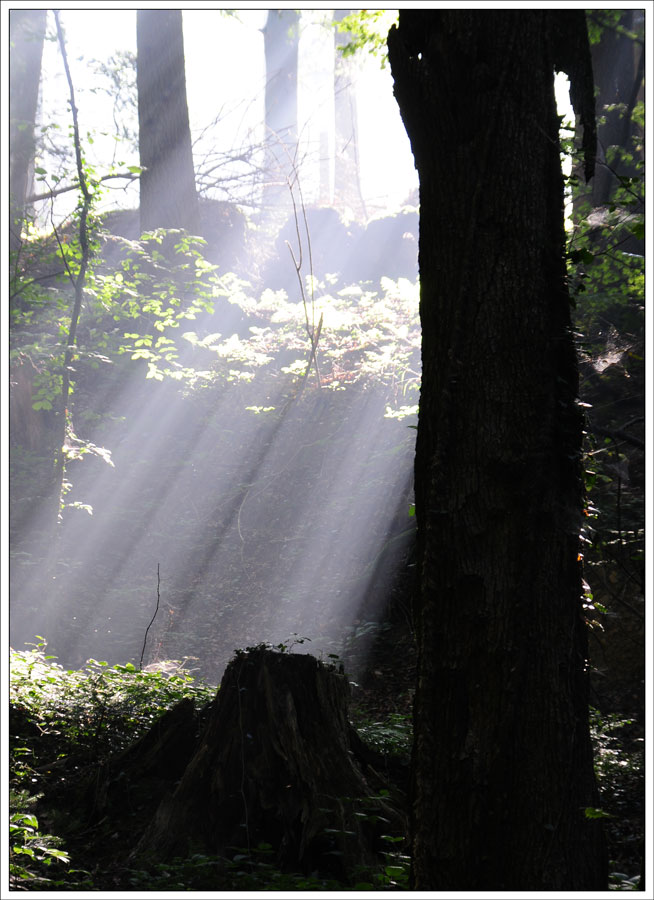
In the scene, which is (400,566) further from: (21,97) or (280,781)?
(21,97)

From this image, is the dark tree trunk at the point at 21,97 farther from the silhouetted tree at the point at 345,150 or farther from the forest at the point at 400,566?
the silhouetted tree at the point at 345,150

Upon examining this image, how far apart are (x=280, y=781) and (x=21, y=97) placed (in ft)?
48.7

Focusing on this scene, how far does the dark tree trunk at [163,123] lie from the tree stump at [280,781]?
10.5m

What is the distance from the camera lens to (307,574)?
9.23 meters

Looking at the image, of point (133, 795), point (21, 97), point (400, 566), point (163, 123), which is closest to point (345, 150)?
point (163, 123)

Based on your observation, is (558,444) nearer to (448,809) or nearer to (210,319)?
(448,809)

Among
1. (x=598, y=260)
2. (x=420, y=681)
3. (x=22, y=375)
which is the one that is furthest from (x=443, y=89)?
(x=22, y=375)

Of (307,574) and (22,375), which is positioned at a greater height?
(22,375)

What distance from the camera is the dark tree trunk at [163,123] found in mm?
12258

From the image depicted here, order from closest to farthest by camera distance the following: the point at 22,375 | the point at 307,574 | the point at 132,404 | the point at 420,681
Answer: the point at 420,681 < the point at 307,574 < the point at 22,375 < the point at 132,404

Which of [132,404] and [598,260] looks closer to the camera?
[598,260]

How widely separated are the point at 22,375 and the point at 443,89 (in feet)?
35.0

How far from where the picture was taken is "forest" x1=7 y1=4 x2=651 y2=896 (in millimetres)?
2383

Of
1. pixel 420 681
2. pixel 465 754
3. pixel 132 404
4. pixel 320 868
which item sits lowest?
pixel 320 868
